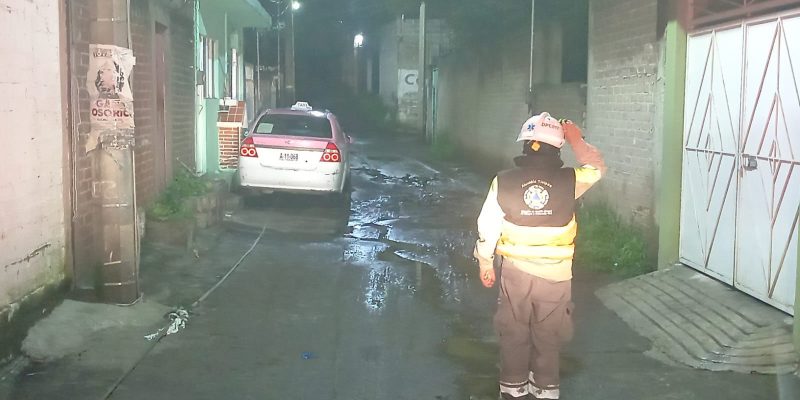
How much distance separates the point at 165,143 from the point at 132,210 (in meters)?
5.18

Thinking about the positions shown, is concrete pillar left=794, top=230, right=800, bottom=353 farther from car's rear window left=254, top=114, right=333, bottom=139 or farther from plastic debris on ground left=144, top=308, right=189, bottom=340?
car's rear window left=254, top=114, right=333, bottom=139

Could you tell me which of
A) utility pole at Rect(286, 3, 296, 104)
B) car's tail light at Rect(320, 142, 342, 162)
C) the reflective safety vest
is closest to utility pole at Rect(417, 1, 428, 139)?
utility pole at Rect(286, 3, 296, 104)

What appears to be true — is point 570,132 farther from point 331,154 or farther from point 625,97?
point 331,154

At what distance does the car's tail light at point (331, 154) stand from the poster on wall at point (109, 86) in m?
6.66

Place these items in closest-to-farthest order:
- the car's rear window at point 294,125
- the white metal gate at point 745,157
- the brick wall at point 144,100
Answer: the white metal gate at point 745,157 → the brick wall at point 144,100 → the car's rear window at point 294,125

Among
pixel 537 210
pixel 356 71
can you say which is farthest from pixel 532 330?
pixel 356 71

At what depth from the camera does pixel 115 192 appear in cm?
691

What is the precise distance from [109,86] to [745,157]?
4.92m

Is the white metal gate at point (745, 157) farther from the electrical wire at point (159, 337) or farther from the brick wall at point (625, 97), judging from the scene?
the electrical wire at point (159, 337)

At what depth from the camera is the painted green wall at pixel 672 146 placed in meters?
8.22

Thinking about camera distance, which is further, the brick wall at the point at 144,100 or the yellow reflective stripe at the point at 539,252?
the brick wall at the point at 144,100

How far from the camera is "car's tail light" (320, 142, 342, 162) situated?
1352 centimetres

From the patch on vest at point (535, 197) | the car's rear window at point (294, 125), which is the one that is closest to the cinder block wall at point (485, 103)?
the car's rear window at point (294, 125)

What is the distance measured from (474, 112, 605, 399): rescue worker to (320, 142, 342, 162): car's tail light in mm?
8448
